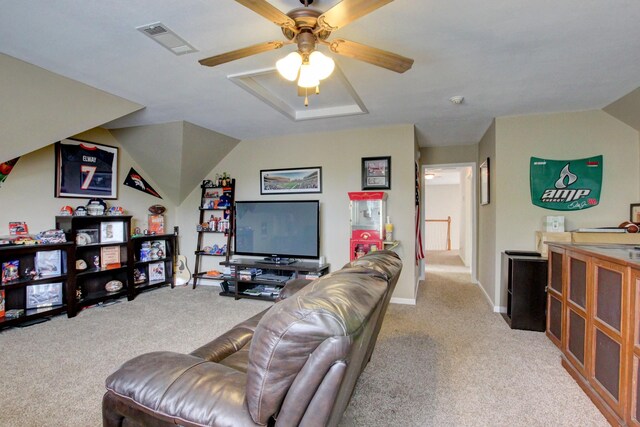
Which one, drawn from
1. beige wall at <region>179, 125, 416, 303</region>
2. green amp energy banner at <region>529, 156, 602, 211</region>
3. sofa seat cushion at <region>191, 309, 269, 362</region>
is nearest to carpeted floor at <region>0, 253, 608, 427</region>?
sofa seat cushion at <region>191, 309, 269, 362</region>

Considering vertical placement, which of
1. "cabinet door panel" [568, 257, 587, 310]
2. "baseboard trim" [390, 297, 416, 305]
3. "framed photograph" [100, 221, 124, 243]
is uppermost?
"framed photograph" [100, 221, 124, 243]

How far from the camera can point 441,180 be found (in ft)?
30.5

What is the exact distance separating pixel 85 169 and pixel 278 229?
2586mm

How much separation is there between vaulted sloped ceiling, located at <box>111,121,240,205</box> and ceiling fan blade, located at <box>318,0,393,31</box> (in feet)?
9.90

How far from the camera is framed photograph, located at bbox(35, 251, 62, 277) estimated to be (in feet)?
11.3

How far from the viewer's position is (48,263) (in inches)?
138

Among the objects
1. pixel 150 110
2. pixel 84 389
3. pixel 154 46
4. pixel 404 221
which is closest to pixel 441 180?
pixel 404 221

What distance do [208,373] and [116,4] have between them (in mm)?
1976

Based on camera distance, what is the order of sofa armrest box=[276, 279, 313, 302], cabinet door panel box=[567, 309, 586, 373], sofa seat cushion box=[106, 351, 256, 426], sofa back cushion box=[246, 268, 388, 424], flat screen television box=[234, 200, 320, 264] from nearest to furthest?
sofa back cushion box=[246, 268, 388, 424], sofa seat cushion box=[106, 351, 256, 426], cabinet door panel box=[567, 309, 586, 373], sofa armrest box=[276, 279, 313, 302], flat screen television box=[234, 200, 320, 264]

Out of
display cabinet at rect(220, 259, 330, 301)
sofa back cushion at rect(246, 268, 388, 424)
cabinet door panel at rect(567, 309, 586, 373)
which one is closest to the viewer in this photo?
sofa back cushion at rect(246, 268, 388, 424)

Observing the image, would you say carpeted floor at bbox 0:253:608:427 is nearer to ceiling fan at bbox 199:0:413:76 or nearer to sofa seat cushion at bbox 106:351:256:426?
sofa seat cushion at bbox 106:351:256:426

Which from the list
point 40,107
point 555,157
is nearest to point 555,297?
→ point 555,157

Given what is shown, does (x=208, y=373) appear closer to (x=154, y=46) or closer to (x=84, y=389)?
(x=84, y=389)

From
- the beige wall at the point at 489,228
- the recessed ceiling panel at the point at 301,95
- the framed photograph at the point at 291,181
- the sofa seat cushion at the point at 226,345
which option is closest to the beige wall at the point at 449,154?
the beige wall at the point at 489,228
